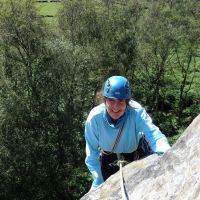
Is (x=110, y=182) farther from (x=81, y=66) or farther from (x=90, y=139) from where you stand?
(x=81, y=66)

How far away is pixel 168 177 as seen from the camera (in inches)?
161

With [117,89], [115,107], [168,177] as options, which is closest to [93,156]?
[115,107]

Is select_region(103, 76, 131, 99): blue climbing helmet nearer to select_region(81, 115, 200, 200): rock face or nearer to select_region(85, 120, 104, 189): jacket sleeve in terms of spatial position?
select_region(85, 120, 104, 189): jacket sleeve

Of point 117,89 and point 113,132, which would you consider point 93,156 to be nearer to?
point 113,132

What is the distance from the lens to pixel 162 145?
4836 mm

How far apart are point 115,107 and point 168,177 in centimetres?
126

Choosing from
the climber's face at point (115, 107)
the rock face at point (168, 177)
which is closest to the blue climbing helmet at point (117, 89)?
the climber's face at point (115, 107)

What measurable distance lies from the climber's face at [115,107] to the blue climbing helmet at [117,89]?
0.06 meters

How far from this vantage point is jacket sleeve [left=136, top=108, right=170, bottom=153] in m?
4.83

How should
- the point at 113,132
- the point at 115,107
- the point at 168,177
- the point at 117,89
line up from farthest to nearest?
the point at 113,132 → the point at 115,107 → the point at 117,89 → the point at 168,177

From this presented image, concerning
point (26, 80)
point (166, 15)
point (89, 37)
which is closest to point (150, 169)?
point (26, 80)

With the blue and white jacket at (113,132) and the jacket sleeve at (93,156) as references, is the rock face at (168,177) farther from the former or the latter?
the jacket sleeve at (93,156)

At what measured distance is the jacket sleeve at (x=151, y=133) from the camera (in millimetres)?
4832

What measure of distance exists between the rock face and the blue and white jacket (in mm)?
450
